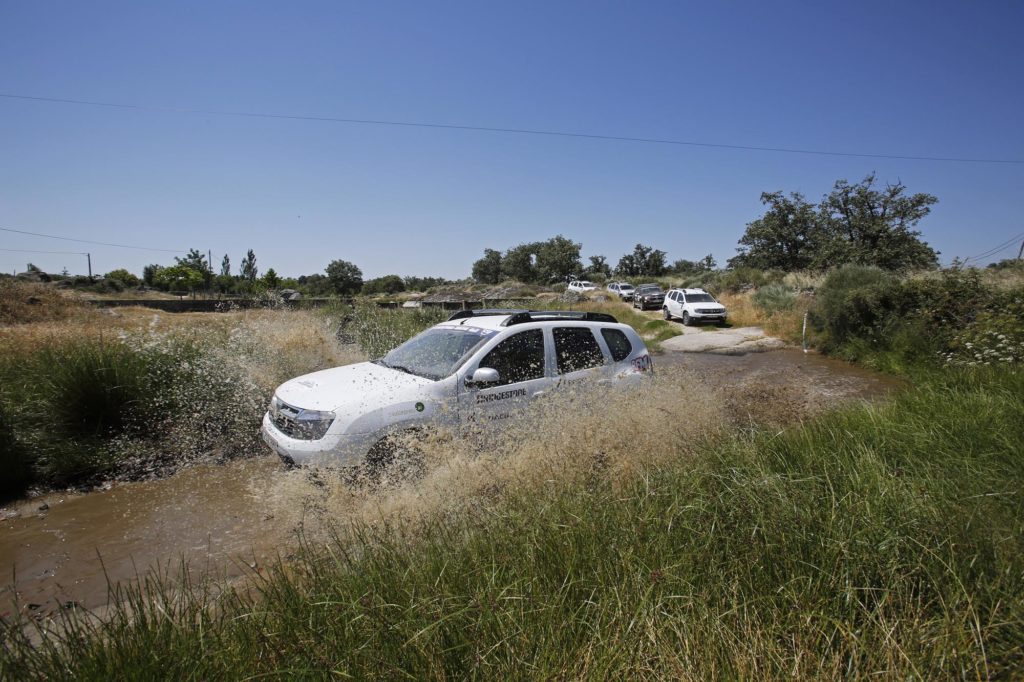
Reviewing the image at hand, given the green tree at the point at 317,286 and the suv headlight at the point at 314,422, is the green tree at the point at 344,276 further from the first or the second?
the suv headlight at the point at 314,422

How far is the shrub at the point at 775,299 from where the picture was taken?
24266mm

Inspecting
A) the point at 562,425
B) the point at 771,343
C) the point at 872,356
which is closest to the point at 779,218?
the point at 771,343

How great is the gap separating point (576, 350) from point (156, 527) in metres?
5.00

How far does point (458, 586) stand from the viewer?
8.60ft

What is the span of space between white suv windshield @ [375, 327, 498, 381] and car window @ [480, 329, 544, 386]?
22cm

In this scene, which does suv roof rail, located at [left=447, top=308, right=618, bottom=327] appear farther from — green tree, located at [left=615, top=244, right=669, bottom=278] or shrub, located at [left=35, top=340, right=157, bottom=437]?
green tree, located at [left=615, top=244, right=669, bottom=278]

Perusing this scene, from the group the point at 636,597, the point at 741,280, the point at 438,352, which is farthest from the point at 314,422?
the point at 741,280

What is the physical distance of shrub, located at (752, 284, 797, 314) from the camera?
24.3m

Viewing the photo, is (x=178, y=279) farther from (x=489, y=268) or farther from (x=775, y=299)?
(x=775, y=299)

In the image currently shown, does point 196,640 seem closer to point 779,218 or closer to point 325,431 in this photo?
point 325,431

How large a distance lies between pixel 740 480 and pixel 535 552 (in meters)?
A: 1.65

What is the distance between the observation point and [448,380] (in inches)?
211

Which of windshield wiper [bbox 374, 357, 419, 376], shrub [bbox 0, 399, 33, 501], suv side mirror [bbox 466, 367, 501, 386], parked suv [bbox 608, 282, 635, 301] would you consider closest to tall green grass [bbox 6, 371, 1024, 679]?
suv side mirror [bbox 466, 367, 501, 386]

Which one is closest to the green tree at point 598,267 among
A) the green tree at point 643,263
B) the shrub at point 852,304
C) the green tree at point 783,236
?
the green tree at point 643,263
